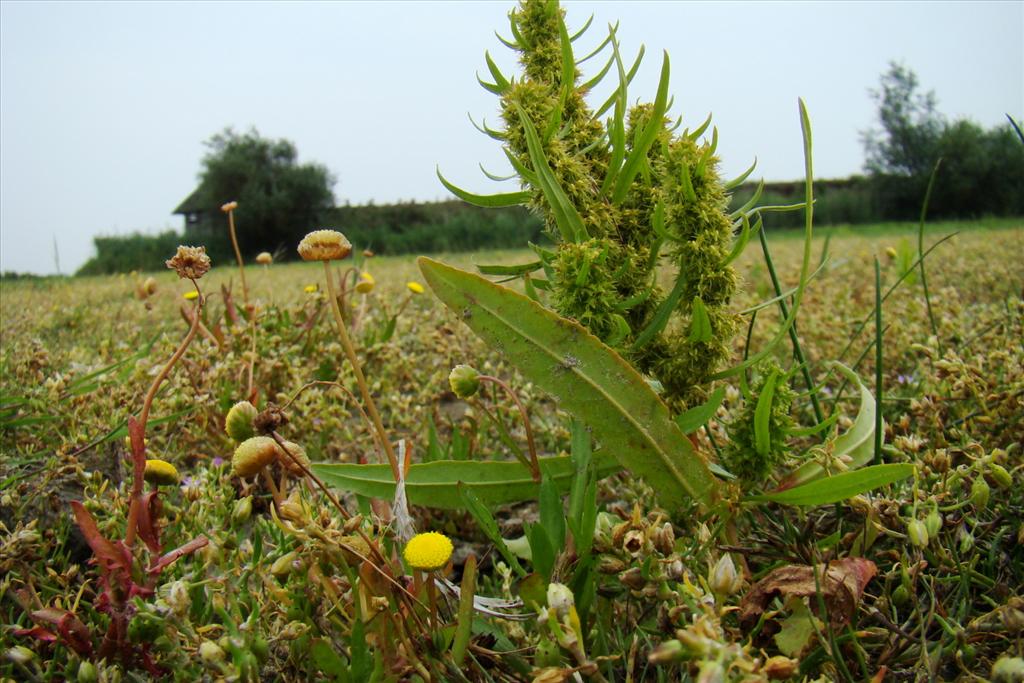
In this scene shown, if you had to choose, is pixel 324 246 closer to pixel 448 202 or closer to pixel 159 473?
pixel 159 473

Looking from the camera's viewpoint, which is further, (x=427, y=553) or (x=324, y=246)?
(x=324, y=246)

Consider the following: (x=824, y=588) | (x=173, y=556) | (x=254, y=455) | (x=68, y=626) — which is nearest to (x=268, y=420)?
(x=254, y=455)

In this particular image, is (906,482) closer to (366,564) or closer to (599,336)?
(599,336)

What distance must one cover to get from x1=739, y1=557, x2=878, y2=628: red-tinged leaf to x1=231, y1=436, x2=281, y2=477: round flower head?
20.9 inches

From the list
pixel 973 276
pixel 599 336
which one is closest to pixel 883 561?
pixel 599 336

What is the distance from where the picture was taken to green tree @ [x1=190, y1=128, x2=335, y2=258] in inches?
910

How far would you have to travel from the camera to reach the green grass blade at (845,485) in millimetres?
762

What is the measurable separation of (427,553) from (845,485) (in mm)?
471

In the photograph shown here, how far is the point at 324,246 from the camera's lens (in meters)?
0.80

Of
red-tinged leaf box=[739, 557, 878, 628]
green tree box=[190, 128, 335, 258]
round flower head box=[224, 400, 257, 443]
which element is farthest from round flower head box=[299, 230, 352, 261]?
green tree box=[190, 128, 335, 258]

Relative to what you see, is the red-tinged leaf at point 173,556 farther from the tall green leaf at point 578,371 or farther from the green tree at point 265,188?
the green tree at point 265,188

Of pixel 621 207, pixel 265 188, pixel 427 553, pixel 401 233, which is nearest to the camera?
pixel 427 553

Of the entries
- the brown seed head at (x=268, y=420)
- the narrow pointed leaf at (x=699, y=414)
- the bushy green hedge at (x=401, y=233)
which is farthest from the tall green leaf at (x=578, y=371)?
the bushy green hedge at (x=401, y=233)

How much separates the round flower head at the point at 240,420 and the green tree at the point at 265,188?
71.8 feet
